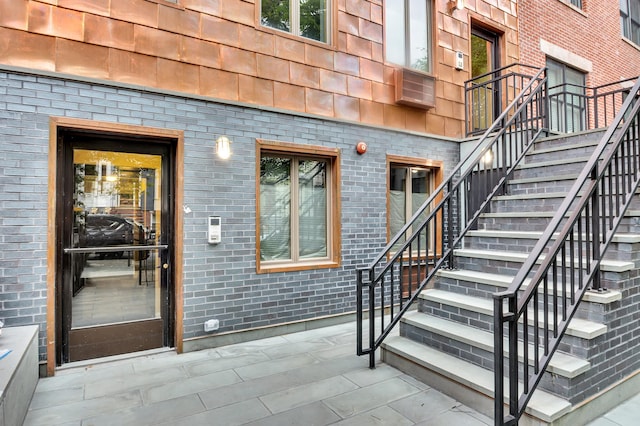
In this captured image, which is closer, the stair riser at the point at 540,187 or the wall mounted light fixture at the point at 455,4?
the stair riser at the point at 540,187

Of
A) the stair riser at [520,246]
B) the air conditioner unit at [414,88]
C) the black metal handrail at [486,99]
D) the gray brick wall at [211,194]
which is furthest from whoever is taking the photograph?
the black metal handrail at [486,99]

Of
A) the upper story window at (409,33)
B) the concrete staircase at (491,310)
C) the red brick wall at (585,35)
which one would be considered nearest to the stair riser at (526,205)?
the concrete staircase at (491,310)

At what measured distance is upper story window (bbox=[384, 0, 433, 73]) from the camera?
5176mm

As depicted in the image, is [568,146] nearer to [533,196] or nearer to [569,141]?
[569,141]

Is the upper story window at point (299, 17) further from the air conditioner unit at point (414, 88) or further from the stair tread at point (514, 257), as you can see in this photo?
the stair tread at point (514, 257)

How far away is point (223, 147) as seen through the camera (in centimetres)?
382

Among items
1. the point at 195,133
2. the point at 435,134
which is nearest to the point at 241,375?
the point at 195,133

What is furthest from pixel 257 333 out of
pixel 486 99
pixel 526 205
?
pixel 486 99

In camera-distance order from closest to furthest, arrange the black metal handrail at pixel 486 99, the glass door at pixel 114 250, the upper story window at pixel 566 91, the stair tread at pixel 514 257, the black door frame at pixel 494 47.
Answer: the stair tread at pixel 514 257
the glass door at pixel 114 250
the black metal handrail at pixel 486 99
the black door frame at pixel 494 47
the upper story window at pixel 566 91

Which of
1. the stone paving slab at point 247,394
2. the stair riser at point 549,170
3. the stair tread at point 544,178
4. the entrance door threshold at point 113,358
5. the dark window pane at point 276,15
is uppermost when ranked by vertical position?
the dark window pane at point 276,15

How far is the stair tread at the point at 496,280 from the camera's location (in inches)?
97.0

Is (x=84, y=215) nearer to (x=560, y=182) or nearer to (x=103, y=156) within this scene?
(x=103, y=156)

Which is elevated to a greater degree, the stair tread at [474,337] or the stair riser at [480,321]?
the stair riser at [480,321]

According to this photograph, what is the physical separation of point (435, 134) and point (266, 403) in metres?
4.26
